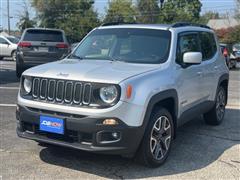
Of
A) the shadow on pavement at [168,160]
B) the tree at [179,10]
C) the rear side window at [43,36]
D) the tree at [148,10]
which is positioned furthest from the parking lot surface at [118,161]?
the tree at [148,10]

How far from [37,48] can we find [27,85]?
8.73 metres

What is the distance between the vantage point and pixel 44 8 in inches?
2520

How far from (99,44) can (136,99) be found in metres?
1.86

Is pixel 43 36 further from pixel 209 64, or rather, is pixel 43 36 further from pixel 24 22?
pixel 24 22

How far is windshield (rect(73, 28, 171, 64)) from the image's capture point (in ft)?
20.1

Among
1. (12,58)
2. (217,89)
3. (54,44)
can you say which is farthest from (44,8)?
(217,89)

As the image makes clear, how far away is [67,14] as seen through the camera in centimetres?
6469

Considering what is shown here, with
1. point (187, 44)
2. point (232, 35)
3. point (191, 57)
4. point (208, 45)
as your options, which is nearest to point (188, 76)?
point (191, 57)

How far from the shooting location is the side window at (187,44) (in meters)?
6.35

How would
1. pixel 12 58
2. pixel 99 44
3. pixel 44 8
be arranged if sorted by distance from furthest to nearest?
pixel 44 8 < pixel 12 58 < pixel 99 44

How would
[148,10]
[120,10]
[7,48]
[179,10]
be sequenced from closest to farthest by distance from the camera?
[7,48] → [179,10] → [120,10] → [148,10]

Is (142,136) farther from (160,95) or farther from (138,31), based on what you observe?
(138,31)

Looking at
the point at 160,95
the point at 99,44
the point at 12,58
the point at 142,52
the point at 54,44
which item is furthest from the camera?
the point at 12,58

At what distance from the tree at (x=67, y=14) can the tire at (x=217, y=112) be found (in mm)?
53191
